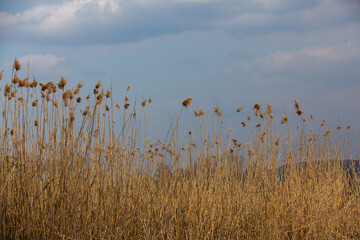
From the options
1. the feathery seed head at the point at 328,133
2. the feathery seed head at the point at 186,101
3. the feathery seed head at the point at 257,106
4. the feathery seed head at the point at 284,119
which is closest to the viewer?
the feathery seed head at the point at 186,101

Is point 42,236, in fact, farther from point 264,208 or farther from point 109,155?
point 264,208

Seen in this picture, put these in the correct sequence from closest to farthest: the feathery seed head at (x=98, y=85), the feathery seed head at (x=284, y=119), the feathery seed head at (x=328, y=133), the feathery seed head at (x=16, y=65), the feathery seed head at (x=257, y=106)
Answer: the feathery seed head at (x=16, y=65) → the feathery seed head at (x=98, y=85) → the feathery seed head at (x=257, y=106) → the feathery seed head at (x=284, y=119) → the feathery seed head at (x=328, y=133)

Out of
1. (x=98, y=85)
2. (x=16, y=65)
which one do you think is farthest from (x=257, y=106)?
(x=16, y=65)

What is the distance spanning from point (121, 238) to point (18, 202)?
2.80 feet

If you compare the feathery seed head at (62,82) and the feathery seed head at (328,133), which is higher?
the feathery seed head at (62,82)

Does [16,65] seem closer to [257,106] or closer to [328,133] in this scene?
[257,106]

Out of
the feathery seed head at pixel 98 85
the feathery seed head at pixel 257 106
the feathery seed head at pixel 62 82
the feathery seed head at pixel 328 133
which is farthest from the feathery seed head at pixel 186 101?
the feathery seed head at pixel 328 133

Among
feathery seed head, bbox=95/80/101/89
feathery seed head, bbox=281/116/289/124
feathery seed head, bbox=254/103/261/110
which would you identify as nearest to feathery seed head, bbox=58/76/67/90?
feathery seed head, bbox=95/80/101/89

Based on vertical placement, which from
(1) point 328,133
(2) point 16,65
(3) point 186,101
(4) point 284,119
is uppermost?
(2) point 16,65

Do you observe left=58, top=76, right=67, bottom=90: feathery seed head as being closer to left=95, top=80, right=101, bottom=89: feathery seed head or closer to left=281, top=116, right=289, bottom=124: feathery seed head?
left=95, top=80, right=101, bottom=89: feathery seed head

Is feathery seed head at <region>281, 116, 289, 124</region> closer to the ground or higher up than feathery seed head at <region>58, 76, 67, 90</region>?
closer to the ground

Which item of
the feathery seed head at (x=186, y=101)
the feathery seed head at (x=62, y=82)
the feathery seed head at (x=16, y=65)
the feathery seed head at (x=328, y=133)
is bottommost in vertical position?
the feathery seed head at (x=328, y=133)

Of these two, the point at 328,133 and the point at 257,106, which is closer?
the point at 257,106

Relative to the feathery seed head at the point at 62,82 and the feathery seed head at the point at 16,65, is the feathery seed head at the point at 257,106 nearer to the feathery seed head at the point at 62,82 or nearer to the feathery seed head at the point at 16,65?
the feathery seed head at the point at 62,82
